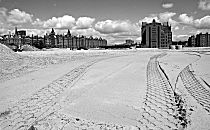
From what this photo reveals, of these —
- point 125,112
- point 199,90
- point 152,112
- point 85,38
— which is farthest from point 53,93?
point 85,38

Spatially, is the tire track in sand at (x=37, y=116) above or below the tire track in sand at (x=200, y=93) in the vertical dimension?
below

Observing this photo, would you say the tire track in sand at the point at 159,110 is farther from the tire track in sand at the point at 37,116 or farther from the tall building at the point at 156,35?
the tall building at the point at 156,35

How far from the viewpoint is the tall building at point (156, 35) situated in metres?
131

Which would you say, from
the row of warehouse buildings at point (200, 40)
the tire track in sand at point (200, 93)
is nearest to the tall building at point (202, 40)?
the row of warehouse buildings at point (200, 40)

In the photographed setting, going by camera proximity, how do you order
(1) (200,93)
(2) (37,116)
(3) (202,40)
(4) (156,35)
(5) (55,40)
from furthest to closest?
(5) (55,40), (3) (202,40), (4) (156,35), (1) (200,93), (2) (37,116)

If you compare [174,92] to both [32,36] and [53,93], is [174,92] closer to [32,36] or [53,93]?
[53,93]

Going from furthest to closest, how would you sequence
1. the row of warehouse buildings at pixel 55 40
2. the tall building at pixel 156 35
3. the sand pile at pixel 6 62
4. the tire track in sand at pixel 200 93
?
the tall building at pixel 156 35
the row of warehouse buildings at pixel 55 40
the sand pile at pixel 6 62
the tire track in sand at pixel 200 93

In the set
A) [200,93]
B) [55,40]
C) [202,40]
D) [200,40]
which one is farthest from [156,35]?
[200,93]

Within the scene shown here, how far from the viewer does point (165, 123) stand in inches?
161

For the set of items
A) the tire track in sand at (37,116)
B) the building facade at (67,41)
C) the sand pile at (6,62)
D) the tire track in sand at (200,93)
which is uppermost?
the building facade at (67,41)

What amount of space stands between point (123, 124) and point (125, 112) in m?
0.71

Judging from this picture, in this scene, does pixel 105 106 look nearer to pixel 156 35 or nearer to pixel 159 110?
pixel 159 110

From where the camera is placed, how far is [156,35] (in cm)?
13062

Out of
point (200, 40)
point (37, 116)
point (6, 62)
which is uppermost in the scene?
point (200, 40)
